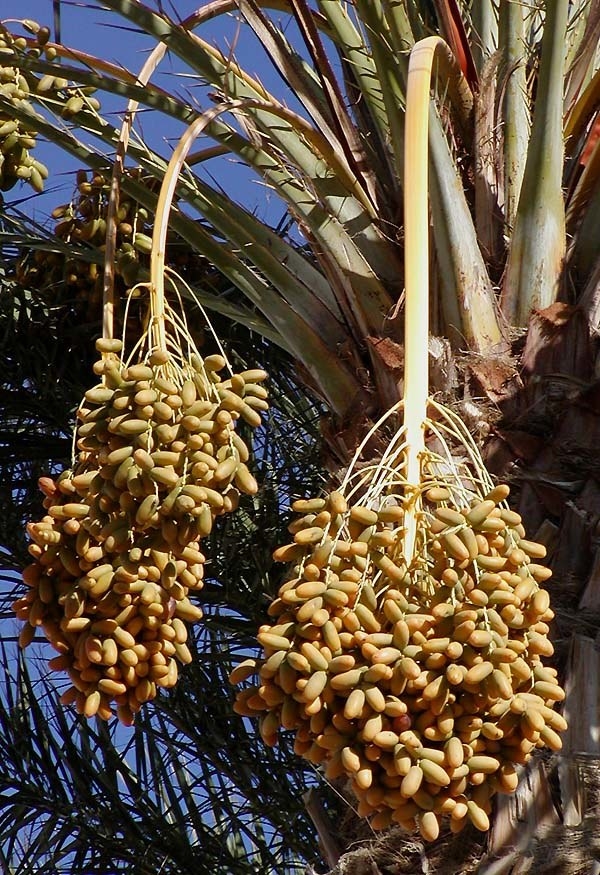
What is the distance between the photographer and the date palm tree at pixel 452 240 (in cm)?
187

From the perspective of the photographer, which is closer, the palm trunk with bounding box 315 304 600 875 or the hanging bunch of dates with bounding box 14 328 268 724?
the hanging bunch of dates with bounding box 14 328 268 724

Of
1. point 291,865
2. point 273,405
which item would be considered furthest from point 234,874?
point 273,405

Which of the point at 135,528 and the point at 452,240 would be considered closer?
the point at 135,528

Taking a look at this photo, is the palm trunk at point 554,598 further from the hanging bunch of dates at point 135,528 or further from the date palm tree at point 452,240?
the hanging bunch of dates at point 135,528

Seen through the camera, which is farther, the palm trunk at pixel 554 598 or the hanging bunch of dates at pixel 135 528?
the palm trunk at pixel 554 598

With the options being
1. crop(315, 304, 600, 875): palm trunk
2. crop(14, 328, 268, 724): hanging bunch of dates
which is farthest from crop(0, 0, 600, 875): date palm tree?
crop(14, 328, 268, 724): hanging bunch of dates

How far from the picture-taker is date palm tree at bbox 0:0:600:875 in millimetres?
1866

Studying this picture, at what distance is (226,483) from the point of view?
5.01 feet

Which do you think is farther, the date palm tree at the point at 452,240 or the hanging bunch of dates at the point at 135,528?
the date palm tree at the point at 452,240

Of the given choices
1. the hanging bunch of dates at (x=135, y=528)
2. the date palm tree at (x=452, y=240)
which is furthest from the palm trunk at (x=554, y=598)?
the hanging bunch of dates at (x=135, y=528)

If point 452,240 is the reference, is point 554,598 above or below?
below

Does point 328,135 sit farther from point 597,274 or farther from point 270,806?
point 270,806

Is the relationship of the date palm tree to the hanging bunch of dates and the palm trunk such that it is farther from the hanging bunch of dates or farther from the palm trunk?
the hanging bunch of dates

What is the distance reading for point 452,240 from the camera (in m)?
2.08
